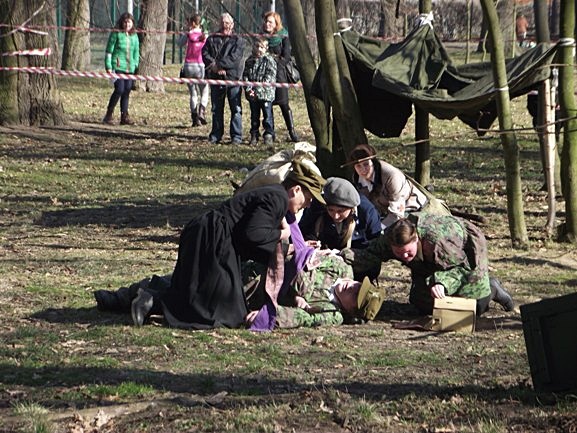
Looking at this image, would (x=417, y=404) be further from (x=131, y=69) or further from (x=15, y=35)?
(x=131, y=69)

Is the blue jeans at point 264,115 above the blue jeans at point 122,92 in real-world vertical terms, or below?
below

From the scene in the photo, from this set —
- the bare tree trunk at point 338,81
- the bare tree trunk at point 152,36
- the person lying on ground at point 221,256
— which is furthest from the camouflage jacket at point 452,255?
the bare tree trunk at point 152,36

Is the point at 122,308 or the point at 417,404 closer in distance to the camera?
the point at 417,404

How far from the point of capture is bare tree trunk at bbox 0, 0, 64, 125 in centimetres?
1883

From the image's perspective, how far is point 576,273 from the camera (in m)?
10.0

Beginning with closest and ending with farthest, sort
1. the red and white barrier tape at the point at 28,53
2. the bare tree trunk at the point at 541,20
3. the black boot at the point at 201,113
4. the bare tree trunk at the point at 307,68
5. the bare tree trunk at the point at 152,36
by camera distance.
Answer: the bare tree trunk at the point at 307,68, the bare tree trunk at the point at 541,20, the red and white barrier tape at the point at 28,53, the black boot at the point at 201,113, the bare tree trunk at the point at 152,36

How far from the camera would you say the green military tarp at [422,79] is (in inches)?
424

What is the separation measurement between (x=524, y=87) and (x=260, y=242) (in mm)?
4755

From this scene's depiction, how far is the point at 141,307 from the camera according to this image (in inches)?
298

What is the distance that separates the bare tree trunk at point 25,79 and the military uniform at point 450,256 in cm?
1221

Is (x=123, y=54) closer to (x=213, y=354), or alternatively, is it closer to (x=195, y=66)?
(x=195, y=66)

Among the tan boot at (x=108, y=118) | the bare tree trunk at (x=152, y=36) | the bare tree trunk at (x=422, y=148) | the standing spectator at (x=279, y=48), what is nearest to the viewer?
the bare tree trunk at (x=422, y=148)

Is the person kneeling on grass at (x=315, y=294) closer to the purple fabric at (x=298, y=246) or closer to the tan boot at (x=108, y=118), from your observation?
the purple fabric at (x=298, y=246)

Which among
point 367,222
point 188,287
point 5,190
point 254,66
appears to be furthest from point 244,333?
point 254,66
